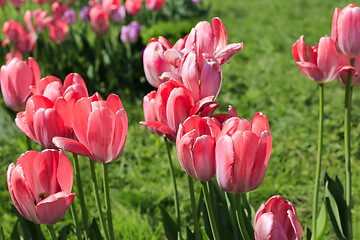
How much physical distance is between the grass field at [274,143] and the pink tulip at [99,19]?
60cm

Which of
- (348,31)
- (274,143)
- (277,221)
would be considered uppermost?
(348,31)

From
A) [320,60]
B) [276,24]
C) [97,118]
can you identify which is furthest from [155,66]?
[276,24]

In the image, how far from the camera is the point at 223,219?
59.9 inches

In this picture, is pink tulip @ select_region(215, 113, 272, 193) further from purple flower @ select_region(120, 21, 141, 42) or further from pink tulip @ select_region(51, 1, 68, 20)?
pink tulip @ select_region(51, 1, 68, 20)

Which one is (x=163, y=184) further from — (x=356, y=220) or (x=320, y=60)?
(x=320, y=60)

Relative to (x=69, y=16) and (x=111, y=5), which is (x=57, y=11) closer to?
(x=69, y=16)

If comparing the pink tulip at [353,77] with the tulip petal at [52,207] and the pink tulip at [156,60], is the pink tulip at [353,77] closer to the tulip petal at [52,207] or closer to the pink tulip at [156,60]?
the pink tulip at [156,60]

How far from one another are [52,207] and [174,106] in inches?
13.8

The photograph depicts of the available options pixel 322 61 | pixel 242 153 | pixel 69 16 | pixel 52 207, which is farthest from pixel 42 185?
pixel 69 16

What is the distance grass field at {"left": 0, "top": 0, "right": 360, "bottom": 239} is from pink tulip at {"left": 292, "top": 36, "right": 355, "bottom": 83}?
946 mm

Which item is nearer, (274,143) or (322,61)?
(322,61)

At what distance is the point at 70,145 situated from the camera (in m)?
1.01

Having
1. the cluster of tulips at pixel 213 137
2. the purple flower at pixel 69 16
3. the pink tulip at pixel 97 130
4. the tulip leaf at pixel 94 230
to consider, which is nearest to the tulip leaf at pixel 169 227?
the tulip leaf at pixel 94 230

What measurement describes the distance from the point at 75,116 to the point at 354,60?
84 cm
